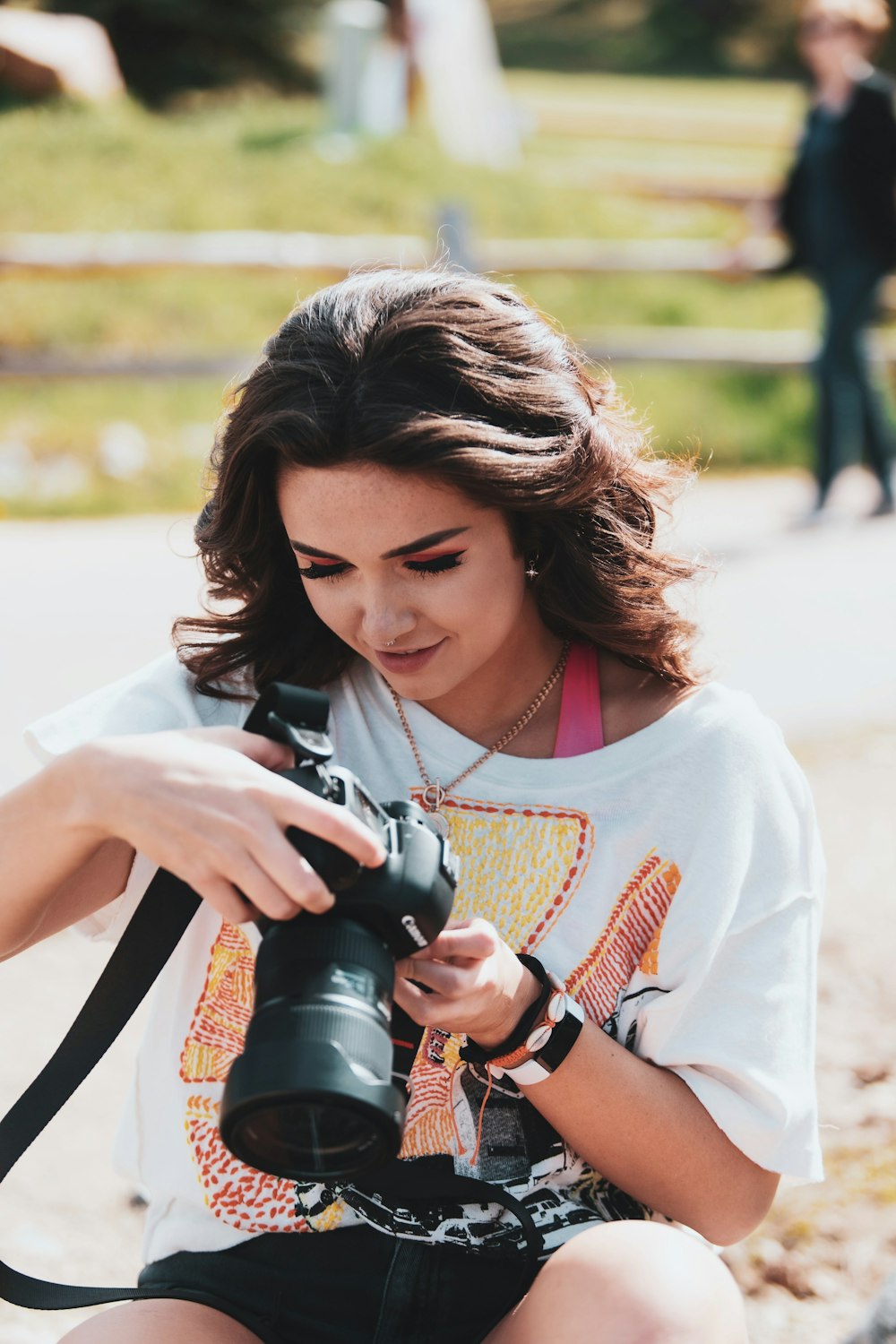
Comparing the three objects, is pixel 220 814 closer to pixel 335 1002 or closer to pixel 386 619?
pixel 335 1002

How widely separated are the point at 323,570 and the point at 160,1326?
81cm

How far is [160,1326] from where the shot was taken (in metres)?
1.56

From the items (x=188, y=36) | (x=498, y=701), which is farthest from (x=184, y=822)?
(x=188, y=36)

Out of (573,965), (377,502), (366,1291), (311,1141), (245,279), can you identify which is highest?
(377,502)

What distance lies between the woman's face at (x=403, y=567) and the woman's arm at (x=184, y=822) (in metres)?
0.26

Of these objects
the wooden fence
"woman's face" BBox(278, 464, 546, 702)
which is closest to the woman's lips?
"woman's face" BBox(278, 464, 546, 702)

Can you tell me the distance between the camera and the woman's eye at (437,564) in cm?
167

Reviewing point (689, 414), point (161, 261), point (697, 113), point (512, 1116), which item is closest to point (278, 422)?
point (512, 1116)

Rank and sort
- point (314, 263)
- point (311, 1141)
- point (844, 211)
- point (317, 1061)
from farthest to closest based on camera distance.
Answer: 1. point (314, 263)
2. point (844, 211)
3. point (311, 1141)
4. point (317, 1061)

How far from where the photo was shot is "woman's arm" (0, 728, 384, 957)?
4.39ft

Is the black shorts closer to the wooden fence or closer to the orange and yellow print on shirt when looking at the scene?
the orange and yellow print on shirt

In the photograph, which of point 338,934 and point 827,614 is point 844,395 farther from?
point 338,934

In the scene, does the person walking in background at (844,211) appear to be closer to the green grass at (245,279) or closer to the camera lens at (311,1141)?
the green grass at (245,279)

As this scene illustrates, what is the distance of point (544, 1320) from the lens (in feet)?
4.94
